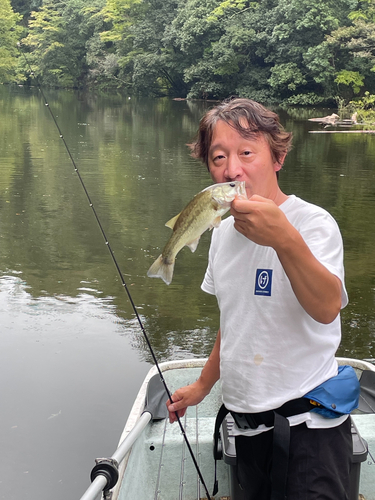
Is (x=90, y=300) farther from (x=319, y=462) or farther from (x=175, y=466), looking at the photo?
(x=319, y=462)

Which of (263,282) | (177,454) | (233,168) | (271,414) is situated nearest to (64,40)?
(177,454)

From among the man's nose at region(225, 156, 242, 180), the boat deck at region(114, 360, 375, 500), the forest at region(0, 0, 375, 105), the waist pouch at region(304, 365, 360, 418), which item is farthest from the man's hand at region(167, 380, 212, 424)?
the forest at region(0, 0, 375, 105)

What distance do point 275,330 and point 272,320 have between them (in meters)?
0.03

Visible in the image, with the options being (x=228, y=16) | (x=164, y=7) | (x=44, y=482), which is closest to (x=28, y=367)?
(x=44, y=482)

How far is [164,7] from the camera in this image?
1810 inches

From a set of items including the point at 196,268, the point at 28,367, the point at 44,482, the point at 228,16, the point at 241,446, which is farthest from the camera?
the point at 228,16

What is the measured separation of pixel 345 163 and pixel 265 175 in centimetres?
1520

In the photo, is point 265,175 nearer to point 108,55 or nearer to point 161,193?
point 161,193

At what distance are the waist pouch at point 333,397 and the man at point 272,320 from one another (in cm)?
2

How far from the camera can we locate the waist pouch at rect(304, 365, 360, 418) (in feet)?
5.08

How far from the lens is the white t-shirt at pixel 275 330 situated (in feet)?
5.04

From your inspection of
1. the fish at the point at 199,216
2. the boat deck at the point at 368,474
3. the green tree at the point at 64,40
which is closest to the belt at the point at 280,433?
the fish at the point at 199,216

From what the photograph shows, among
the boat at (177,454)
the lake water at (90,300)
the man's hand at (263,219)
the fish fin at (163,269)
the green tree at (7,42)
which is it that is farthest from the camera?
the green tree at (7,42)

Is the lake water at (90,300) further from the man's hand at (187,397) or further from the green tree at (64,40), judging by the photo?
the green tree at (64,40)
